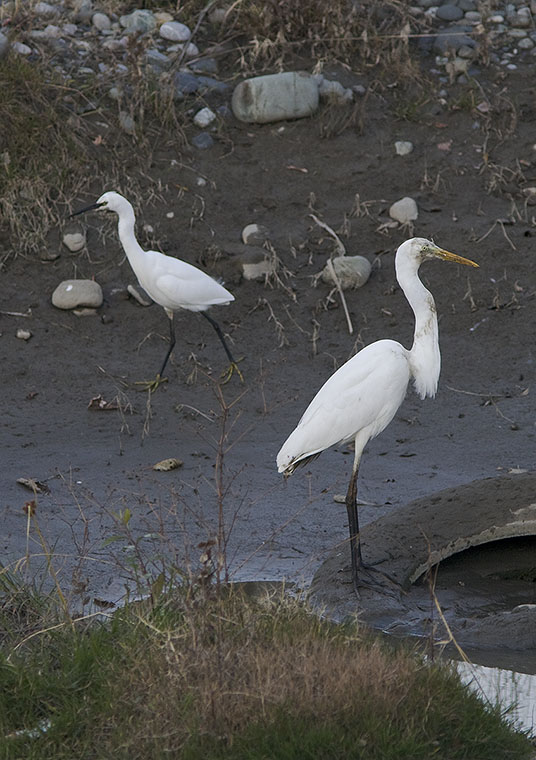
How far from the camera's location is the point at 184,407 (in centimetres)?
717

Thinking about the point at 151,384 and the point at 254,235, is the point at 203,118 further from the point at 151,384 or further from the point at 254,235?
the point at 151,384

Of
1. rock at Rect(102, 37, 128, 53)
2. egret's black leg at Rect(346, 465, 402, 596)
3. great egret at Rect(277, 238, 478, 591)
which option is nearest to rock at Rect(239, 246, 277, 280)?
rock at Rect(102, 37, 128, 53)

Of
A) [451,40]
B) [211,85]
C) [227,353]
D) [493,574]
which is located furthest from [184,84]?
[493,574]

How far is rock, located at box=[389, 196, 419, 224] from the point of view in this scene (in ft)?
28.5

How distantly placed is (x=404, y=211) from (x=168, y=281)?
2326mm

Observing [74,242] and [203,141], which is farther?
[203,141]

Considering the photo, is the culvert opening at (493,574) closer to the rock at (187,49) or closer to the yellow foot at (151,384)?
the yellow foot at (151,384)

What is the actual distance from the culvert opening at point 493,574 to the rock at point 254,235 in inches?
157

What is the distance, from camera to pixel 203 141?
9.37 meters

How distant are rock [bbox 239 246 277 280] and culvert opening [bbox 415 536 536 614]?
364 cm

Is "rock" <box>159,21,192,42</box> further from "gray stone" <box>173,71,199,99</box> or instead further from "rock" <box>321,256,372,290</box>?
"rock" <box>321,256,372,290</box>

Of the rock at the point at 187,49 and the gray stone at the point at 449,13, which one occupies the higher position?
the gray stone at the point at 449,13

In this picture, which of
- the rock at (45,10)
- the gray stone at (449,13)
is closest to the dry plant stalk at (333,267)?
the gray stone at (449,13)

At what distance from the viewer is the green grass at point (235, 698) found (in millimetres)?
3129
